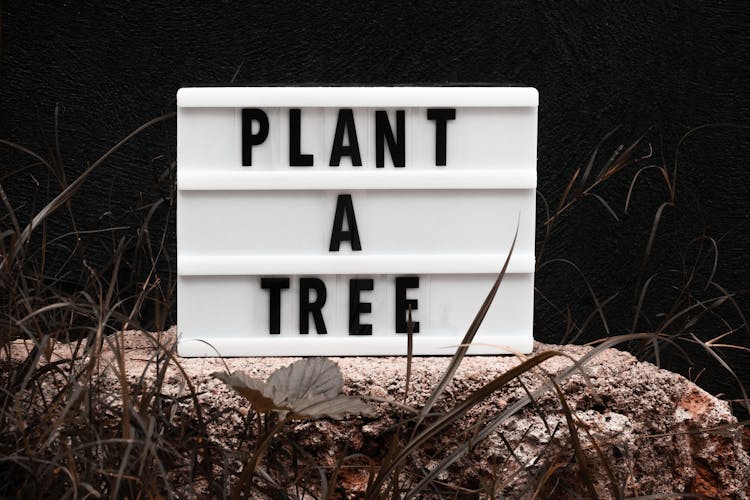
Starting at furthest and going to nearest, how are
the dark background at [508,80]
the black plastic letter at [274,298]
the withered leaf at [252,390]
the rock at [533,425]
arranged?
1. the dark background at [508,80]
2. the black plastic letter at [274,298]
3. the rock at [533,425]
4. the withered leaf at [252,390]

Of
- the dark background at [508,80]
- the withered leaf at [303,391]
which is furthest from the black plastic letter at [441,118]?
the dark background at [508,80]

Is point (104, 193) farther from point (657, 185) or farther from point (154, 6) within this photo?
point (657, 185)

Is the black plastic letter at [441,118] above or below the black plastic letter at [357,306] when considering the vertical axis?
above

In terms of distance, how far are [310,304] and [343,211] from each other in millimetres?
139

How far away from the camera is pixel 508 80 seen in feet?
6.29

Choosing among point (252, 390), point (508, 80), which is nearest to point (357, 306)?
point (252, 390)

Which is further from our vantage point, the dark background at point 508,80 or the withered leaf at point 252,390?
the dark background at point 508,80

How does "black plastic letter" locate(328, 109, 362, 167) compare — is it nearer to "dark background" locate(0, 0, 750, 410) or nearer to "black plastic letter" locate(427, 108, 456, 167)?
"black plastic letter" locate(427, 108, 456, 167)

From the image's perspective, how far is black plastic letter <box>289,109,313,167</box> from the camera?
1.32 m

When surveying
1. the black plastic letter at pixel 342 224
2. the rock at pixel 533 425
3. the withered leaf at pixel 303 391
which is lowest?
the rock at pixel 533 425

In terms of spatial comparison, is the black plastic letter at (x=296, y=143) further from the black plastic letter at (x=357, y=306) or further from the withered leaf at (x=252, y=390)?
the withered leaf at (x=252, y=390)

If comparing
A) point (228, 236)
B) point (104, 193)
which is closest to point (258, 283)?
point (228, 236)

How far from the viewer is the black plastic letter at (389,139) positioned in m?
1.33

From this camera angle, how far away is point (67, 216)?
6.33 ft
